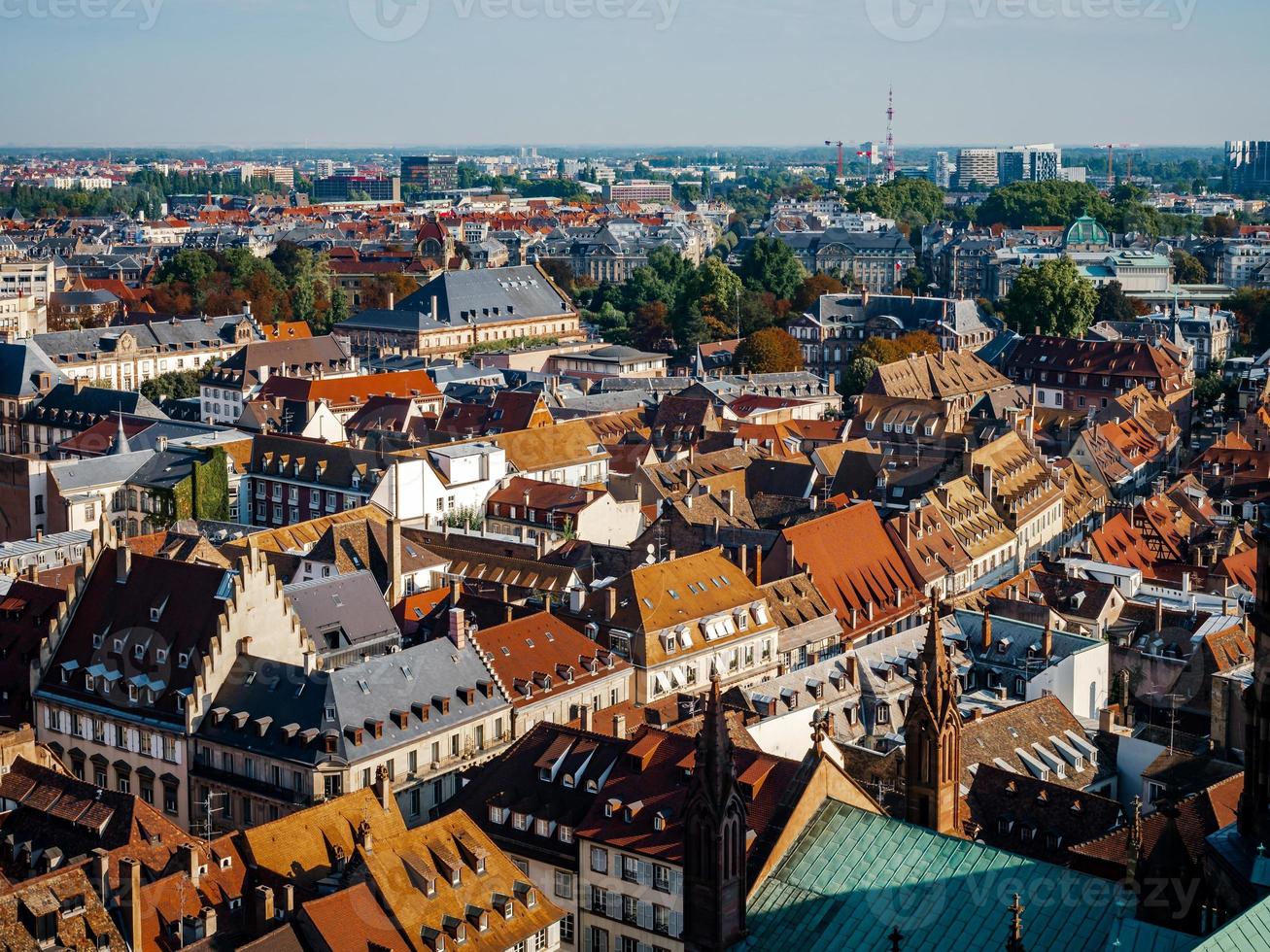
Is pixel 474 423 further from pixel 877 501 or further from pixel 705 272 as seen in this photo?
pixel 705 272

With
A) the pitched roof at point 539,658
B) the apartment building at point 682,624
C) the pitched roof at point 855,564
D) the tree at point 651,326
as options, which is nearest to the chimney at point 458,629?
the pitched roof at point 539,658

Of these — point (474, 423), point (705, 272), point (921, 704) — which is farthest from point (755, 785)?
point (705, 272)

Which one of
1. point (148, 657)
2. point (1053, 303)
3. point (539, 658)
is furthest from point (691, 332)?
point (148, 657)

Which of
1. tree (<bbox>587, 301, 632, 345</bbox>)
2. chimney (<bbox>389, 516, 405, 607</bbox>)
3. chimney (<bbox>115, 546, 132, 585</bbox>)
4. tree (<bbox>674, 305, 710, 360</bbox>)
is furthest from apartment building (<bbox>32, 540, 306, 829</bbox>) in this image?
tree (<bbox>587, 301, 632, 345</bbox>)

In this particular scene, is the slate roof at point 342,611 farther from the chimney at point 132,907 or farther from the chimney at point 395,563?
the chimney at point 132,907

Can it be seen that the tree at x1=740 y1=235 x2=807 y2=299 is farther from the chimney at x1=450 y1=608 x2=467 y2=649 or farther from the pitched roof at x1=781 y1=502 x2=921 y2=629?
the chimney at x1=450 y1=608 x2=467 y2=649

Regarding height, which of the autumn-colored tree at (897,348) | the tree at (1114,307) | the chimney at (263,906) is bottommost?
the chimney at (263,906)

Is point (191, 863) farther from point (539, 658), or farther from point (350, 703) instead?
point (539, 658)
